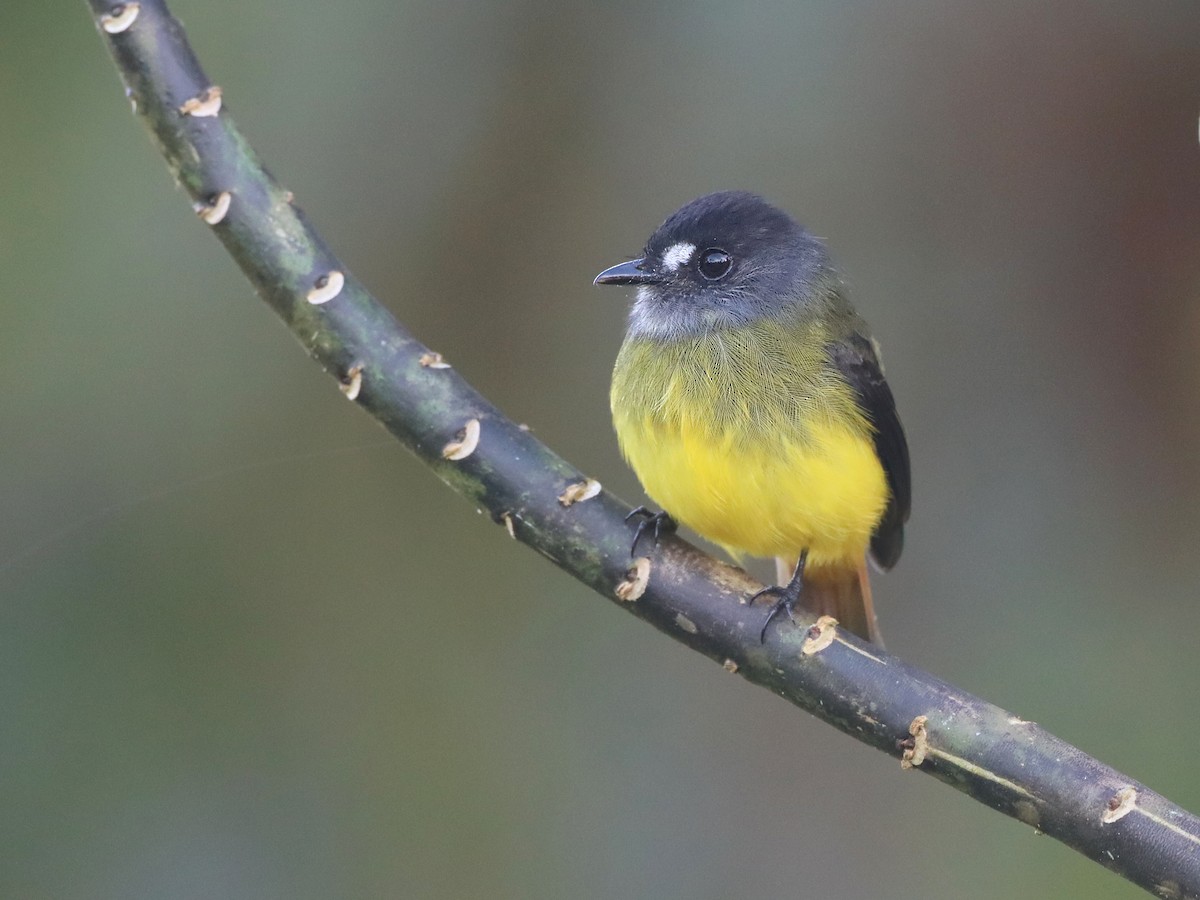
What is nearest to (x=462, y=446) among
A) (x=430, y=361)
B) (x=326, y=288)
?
(x=430, y=361)

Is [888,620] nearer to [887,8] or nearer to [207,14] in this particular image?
[887,8]

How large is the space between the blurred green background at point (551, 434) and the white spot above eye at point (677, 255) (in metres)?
1.25

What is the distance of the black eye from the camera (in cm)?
287

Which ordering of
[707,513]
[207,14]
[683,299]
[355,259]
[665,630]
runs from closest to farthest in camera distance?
[665,630], [707,513], [683,299], [207,14], [355,259]

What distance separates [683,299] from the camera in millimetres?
2818

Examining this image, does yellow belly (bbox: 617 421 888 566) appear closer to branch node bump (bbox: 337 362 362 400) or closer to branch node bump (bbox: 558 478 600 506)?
branch node bump (bbox: 558 478 600 506)

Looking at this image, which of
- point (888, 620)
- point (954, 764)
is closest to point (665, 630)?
point (954, 764)

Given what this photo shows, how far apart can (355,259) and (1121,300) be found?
2323 millimetres

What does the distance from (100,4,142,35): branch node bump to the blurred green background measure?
180cm

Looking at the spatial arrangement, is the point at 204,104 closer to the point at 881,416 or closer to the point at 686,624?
the point at 686,624

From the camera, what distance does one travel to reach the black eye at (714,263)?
2.87 metres

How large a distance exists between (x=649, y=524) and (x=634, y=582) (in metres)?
0.14

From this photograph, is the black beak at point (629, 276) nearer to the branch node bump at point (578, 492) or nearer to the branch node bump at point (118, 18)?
the branch node bump at point (578, 492)

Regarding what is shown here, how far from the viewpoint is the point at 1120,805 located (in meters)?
1.87
